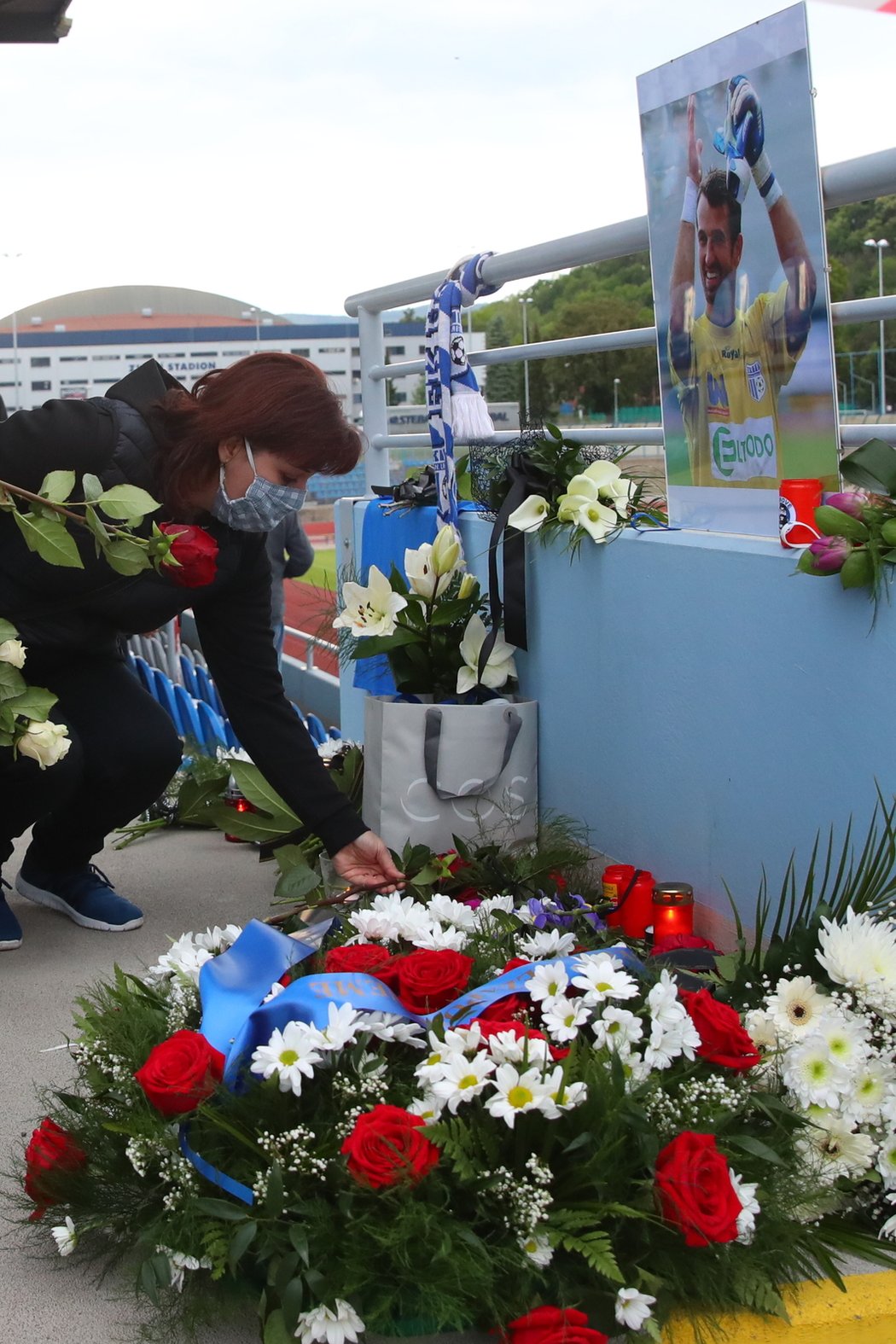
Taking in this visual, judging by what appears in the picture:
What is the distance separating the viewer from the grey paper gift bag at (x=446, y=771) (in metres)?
3.27

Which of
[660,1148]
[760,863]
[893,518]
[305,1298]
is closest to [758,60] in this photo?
[893,518]

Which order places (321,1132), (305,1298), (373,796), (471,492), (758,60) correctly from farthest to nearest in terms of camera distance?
1. (471,492)
2. (373,796)
3. (758,60)
4. (321,1132)
5. (305,1298)

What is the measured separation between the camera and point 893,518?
2234mm

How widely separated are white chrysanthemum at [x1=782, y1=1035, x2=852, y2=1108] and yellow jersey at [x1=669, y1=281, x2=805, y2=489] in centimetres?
113

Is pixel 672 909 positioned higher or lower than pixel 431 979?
lower

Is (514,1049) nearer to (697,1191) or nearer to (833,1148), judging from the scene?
(697,1191)

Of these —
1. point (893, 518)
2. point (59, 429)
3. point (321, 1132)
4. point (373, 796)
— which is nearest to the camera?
point (321, 1132)

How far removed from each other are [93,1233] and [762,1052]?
1.00 metres

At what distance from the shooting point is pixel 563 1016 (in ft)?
6.34

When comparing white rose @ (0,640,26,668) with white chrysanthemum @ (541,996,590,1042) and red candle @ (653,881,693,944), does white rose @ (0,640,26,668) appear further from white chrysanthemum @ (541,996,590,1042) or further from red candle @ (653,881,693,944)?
red candle @ (653,881,693,944)

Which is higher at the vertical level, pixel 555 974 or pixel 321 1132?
pixel 555 974

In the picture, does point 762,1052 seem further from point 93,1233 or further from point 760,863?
point 93,1233

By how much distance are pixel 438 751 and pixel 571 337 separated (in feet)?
4.99

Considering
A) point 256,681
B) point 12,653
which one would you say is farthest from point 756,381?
point 12,653
